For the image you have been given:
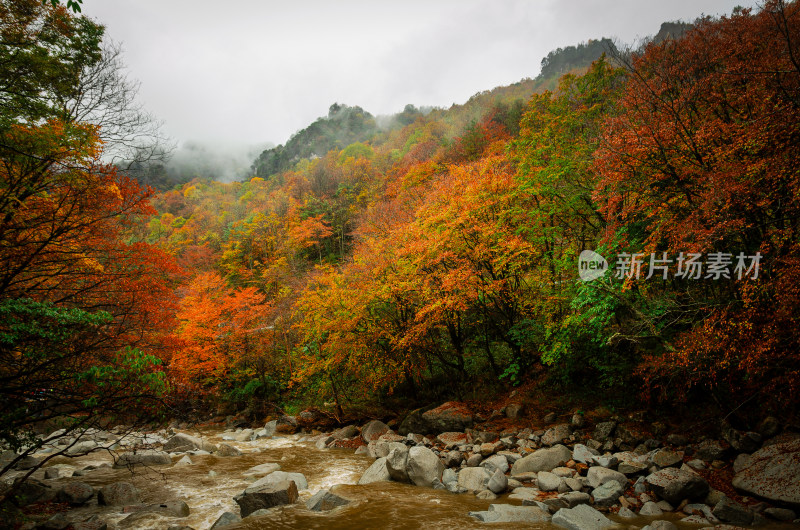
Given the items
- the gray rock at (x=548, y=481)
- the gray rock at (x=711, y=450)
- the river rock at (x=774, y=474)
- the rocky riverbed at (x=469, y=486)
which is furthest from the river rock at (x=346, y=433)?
the river rock at (x=774, y=474)

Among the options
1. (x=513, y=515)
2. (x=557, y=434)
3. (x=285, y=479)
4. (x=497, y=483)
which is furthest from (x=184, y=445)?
(x=557, y=434)

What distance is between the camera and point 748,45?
7223 millimetres

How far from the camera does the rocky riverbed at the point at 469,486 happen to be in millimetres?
5648

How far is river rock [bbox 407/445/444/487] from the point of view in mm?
7817

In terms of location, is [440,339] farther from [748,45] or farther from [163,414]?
[748,45]

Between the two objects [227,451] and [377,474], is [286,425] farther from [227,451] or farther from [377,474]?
[377,474]

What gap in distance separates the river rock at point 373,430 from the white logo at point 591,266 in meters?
8.19

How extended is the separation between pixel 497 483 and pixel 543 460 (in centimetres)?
138

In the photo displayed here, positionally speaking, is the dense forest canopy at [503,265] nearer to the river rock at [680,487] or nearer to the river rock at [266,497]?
the river rock at [680,487]

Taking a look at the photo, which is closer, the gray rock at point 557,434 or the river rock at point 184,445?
the gray rock at point 557,434

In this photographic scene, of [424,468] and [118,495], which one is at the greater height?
[424,468]

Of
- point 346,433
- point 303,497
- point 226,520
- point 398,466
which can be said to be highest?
point 226,520

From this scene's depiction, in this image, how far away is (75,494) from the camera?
736 centimetres

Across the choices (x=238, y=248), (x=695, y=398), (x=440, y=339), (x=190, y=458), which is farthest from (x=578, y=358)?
(x=238, y=248)
